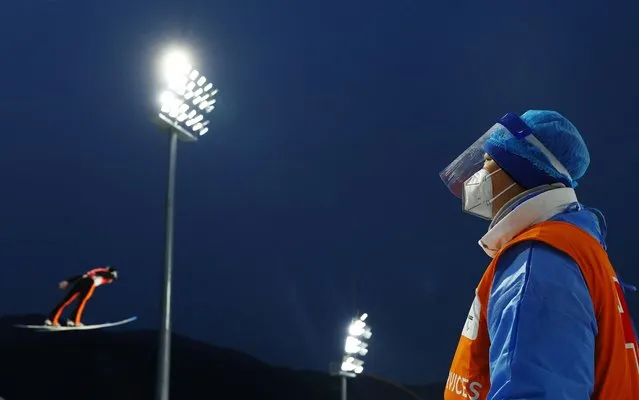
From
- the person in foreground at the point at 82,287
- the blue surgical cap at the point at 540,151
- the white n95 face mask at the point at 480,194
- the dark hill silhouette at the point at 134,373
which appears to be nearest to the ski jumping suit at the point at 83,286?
the person in foreground at the point at 82,287

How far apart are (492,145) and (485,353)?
0.69 meters

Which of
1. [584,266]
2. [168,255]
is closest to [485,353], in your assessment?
[584,266]

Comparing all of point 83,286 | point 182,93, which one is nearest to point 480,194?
point 182,93

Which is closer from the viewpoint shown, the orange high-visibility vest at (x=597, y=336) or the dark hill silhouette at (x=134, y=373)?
the orange high-visibility vest at (x=597, y=336)

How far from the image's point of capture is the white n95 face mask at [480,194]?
2113 mm

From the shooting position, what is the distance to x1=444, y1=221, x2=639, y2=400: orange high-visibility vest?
1565 millimetres

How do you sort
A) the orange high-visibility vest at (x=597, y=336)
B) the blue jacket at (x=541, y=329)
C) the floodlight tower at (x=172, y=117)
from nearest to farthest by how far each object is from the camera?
the blue jacket at (x=541, y=329), the orange high-visibility vest at (x=597, y=336), the floodlight tower at (x=172, y=117)

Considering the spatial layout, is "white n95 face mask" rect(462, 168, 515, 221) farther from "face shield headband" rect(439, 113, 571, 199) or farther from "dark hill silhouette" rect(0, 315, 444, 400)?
"dark hill silhouette" rect(0, 315, 444, 400)

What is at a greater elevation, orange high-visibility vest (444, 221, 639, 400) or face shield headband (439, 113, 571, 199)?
face shield headband (439, 113, 571, 199)

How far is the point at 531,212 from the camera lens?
1.87 meters

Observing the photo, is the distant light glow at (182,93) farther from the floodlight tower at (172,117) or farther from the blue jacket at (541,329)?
the blue jacket at (541,329)

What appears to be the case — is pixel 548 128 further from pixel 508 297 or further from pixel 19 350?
pixel 19 350

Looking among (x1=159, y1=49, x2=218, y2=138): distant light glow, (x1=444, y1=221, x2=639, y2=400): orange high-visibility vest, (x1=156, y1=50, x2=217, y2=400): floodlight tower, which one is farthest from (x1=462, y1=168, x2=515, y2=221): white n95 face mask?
(x1=159, y1=49, x2=218, y2=138): distant light glow

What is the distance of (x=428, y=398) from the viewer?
78.6 meters
